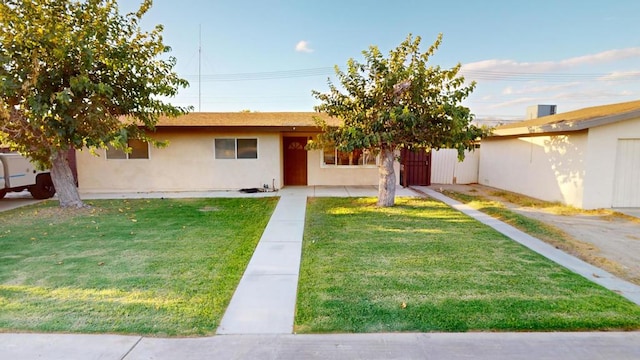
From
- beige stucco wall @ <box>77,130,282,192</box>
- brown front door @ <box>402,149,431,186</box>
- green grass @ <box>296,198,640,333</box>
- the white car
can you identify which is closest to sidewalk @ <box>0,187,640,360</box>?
green grass @ <box>296,198,640,333</box>

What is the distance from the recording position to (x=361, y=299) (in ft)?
12.0

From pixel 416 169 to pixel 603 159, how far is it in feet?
21.0

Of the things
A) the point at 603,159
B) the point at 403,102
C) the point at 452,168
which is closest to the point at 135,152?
the point at 403,102

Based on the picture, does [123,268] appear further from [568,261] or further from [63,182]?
[568,261]

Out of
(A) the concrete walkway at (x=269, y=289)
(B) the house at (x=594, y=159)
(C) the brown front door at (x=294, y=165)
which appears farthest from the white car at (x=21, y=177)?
(B) the house at (x=594, y=159)

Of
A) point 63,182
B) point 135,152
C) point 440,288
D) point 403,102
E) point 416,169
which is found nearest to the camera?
point 440,288

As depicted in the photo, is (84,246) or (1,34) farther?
(1,34)

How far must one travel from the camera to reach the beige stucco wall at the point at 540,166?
9.17m

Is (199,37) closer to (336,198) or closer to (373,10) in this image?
(373,10)

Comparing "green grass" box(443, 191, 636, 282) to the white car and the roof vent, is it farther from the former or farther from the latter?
the white car

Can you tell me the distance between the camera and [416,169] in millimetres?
14078

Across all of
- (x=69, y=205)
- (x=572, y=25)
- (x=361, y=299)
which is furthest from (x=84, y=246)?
(x=572, y=25)

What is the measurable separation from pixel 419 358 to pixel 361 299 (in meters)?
1.08

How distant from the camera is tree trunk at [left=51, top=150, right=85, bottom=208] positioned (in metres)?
9.06
